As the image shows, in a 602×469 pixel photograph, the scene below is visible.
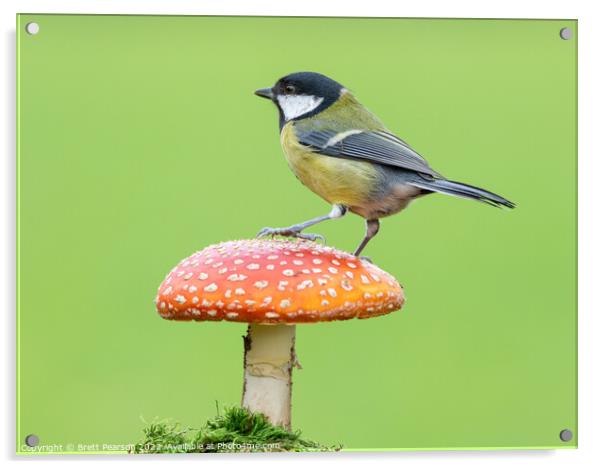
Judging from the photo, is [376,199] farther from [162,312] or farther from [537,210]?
[162,312]

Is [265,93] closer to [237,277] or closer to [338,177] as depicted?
[338,177]

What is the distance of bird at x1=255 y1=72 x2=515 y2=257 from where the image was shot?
3758 millimetres

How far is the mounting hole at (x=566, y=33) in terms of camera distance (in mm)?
4066

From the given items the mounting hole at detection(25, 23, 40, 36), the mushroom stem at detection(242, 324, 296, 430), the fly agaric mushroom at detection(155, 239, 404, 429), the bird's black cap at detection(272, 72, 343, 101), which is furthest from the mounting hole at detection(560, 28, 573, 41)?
the mounting hole at detection(25, 23, 40, 36)

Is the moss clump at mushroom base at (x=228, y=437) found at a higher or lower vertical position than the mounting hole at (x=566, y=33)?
lower

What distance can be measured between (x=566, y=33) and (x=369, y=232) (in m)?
1.40

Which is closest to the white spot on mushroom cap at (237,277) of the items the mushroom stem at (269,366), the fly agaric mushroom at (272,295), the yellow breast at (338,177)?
the fly agaric mushroom at (272,295)

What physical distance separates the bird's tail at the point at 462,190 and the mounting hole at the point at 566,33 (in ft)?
3.20

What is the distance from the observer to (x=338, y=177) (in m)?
3.80

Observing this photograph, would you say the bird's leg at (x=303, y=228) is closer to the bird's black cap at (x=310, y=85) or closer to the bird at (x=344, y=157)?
the bird at (x=344, y=157)

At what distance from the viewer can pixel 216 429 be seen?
364 cm

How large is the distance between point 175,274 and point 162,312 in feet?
0.53

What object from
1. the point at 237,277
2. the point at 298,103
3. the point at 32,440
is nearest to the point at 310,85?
the point at 298,103

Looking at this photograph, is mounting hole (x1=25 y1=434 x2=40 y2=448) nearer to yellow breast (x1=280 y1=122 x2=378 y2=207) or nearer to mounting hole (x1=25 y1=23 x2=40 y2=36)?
yellow breast (x1=280 y1=122 x2=378 y2=207)
